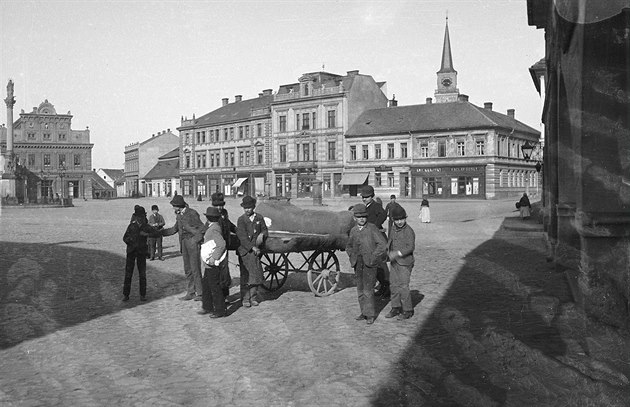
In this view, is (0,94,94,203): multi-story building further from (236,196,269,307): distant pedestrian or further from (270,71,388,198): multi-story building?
(236,196,269,307): distant pedestrian

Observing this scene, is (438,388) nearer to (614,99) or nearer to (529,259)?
(614,99)

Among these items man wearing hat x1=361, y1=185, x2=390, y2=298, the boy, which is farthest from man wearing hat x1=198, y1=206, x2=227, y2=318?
man wearing hat x1=361, y1=185, x2=390, y2=298

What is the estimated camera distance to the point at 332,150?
2542 inches

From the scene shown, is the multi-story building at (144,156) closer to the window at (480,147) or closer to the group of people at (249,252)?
the window at (480,147)

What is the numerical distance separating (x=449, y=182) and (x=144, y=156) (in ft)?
189

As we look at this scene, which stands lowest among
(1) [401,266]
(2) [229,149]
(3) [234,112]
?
(1) [401,266]

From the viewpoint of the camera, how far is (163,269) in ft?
44.3

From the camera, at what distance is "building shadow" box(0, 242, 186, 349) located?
816cm

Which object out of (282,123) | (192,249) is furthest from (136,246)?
(282,123)

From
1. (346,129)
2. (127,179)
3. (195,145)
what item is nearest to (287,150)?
(346,129)

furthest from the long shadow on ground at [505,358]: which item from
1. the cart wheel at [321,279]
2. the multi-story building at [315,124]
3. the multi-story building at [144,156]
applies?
the multi-story building at [144,156]

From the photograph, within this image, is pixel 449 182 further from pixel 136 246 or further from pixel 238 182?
pixel 136 246

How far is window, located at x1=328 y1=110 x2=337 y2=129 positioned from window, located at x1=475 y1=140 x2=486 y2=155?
15.7 m

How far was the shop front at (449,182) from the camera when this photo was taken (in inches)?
2186
